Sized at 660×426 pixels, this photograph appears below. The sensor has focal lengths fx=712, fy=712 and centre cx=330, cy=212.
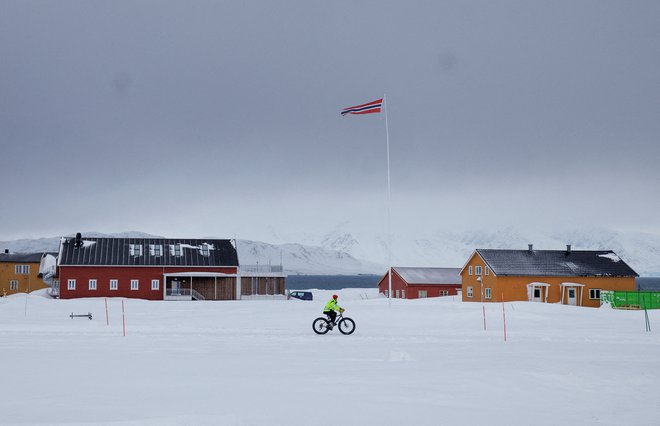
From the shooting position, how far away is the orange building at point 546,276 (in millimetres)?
64375

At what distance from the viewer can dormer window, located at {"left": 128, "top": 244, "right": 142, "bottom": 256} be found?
7119 cm

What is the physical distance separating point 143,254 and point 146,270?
2.05m

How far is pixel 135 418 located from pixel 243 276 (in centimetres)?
6099

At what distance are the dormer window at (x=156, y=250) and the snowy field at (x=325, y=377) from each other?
130 feet

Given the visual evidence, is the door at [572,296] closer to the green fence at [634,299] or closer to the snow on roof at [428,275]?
the green fence at [634,299]

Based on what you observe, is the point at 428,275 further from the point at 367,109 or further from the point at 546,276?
the point at 367,109

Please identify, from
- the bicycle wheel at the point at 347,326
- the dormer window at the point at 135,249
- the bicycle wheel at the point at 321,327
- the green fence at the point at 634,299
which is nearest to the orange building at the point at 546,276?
the green fence at the point at 634,299

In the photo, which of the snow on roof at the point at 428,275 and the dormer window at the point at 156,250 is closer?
the dormer window at the point at 156,250

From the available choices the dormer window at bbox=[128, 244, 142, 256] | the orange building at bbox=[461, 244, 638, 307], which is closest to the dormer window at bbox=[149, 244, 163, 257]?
the dormer window at bbox=[128, 244, 142, 256]

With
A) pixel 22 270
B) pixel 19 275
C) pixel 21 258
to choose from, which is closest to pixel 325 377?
pixel 22 270

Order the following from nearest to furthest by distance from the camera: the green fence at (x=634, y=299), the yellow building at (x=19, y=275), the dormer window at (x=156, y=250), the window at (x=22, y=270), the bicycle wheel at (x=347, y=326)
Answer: the bicycle wheel at (x=347, y=326) < the green fence at (x=634, y=299) < the dormer window at (x=156, y=250) < the yellow building at (x=19, y=275) < the window at (x=22, y=270)

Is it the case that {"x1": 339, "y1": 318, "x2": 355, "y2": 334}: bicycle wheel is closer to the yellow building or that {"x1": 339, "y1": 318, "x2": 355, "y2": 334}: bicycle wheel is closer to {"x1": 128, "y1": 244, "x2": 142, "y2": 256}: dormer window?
{"x1": 128, "y1": 244, "x2": 142, "y2": 256}: dormer window

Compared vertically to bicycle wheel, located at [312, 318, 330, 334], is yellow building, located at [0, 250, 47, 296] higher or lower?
higher

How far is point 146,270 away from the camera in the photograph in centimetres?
7012
